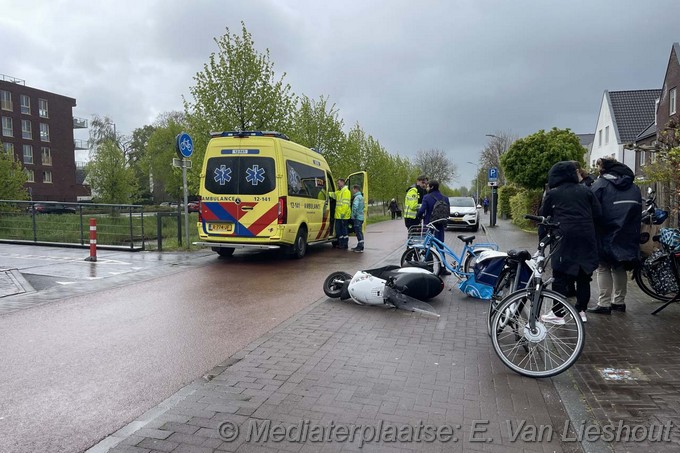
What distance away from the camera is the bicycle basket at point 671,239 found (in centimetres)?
608

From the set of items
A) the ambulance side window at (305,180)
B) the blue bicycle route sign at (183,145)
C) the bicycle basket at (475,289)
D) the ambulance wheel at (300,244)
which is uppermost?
the blue bicycle route sign at (183,145)

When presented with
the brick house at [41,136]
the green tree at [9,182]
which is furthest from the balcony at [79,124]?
the green tree at [9,182]

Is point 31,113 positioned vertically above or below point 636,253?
above

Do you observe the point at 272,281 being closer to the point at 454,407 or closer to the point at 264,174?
the point at 264,174

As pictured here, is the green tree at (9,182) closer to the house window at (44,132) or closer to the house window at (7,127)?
the house window at (7,127)

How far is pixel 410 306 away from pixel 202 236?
619cm

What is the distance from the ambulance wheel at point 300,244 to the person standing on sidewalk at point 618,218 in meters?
7.10

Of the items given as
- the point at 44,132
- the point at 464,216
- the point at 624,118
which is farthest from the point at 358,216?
the point at 44,132

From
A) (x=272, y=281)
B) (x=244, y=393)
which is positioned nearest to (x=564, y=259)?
(x=244, y=393)

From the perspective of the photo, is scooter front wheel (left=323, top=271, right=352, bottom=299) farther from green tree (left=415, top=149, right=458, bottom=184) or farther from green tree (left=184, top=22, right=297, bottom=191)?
green tree (left=415, top=149, right=458, bottom=184)

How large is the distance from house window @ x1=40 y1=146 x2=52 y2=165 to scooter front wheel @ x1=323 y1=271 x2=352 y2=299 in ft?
195

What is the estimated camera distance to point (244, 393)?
3865mm

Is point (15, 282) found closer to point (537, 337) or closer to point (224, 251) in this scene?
point (224, 251)

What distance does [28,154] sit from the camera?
54219 millimetres
